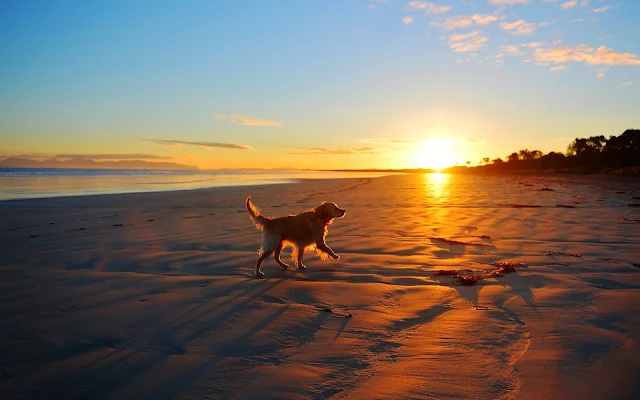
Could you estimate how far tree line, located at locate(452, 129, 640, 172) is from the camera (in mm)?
53906

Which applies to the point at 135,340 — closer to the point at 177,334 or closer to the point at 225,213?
the point at 177,334

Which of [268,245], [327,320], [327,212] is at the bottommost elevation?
[327,320]

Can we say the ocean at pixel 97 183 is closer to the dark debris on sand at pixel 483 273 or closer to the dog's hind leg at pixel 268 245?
the dog's hind leg at pixel 268 245

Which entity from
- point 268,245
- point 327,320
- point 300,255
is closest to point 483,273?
point 327,320

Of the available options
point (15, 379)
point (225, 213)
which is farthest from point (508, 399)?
point (225, 213)

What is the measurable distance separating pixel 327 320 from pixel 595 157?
2801 inches

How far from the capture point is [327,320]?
4176mm

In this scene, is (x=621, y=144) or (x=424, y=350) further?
(x=621, y=144)

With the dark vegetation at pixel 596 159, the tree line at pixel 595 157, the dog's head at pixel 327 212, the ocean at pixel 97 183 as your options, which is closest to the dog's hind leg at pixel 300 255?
the dog's head at pixel 327 212

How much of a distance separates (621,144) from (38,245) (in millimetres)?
72320

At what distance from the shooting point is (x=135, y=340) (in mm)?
3705

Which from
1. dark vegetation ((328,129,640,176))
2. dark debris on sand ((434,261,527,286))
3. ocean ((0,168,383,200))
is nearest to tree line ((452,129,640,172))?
dark vegetation ((328,129,640,176))

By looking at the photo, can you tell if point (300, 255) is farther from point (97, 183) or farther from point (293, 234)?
point (97, 183)

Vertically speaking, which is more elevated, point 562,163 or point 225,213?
point 562,163
